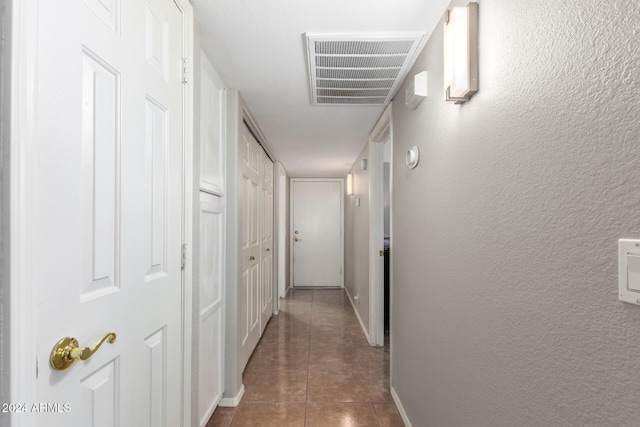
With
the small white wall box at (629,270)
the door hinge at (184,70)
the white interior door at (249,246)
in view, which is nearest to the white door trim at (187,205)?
the door hinge at (184,70)

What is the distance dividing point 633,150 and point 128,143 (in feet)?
4.00

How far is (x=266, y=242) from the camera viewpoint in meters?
4.20

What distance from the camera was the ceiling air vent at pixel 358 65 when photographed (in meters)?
1.76

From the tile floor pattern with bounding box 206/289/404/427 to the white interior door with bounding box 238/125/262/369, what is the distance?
0.78ft

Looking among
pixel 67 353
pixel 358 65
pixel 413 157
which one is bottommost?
pixel 67 353

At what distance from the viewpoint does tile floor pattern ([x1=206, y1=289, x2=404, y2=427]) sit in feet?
7.40

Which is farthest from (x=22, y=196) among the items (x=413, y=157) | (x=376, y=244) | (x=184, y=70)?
(x=376, y=244)

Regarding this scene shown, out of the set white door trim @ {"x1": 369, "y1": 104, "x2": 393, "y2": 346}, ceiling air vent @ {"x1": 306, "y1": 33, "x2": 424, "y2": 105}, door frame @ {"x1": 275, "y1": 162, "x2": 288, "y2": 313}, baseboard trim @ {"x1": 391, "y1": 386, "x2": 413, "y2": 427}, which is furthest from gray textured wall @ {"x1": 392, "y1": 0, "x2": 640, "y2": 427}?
door frame @ {"x1": 275, "y1": 162, "x2": 288, "y2": 313}

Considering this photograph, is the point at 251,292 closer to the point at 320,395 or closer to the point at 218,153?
the point at 320,395

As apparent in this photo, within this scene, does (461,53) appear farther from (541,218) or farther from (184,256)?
(184,256)

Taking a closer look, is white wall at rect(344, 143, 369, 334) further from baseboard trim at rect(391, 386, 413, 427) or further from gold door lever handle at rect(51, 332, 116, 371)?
gold door lever handle at rect(51, 332, 116, 371)

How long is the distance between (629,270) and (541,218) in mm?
269

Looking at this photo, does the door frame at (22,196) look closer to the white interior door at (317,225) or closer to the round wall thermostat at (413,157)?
the round wall thermostat at (413,157)

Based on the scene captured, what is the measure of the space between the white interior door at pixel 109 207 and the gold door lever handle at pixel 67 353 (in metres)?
0.01
